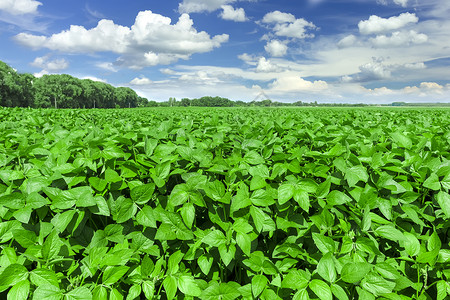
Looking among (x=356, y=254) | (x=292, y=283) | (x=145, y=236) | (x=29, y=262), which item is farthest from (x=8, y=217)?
(x=356, y=254)

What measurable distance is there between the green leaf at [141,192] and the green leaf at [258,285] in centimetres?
86

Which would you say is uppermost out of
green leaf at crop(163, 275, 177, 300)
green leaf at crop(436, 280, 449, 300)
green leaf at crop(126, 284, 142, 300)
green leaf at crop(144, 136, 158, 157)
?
green leaf at crop(144, 136, 158, 157)

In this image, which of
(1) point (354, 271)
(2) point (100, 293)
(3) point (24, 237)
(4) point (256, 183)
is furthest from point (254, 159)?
(3) point (24, 237)

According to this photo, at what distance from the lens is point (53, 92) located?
102188mm

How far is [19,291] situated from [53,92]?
12227 centimetres

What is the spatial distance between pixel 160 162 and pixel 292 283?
3.87ft

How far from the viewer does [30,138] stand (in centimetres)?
295

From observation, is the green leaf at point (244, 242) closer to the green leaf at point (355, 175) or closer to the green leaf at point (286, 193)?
the green leaf at point (286, 193)

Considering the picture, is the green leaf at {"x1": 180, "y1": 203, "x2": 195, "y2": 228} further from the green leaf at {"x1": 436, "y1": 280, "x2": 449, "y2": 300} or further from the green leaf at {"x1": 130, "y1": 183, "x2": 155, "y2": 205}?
the green leaf at {"x1": 436, "y1": 280, "x2": 449, "y2": 300}

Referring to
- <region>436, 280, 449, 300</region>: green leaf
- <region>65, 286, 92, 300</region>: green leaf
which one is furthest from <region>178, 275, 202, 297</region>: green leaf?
<region>436, 280, 449, 300</region>: green leaf

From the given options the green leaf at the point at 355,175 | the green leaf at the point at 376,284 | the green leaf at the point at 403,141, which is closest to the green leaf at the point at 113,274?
the green leaf at the point at 376,284

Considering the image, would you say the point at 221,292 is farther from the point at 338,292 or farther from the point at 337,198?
the point at 337,198

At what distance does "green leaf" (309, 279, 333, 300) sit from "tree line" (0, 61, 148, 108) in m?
92.8

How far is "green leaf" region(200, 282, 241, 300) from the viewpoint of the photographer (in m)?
1.71
